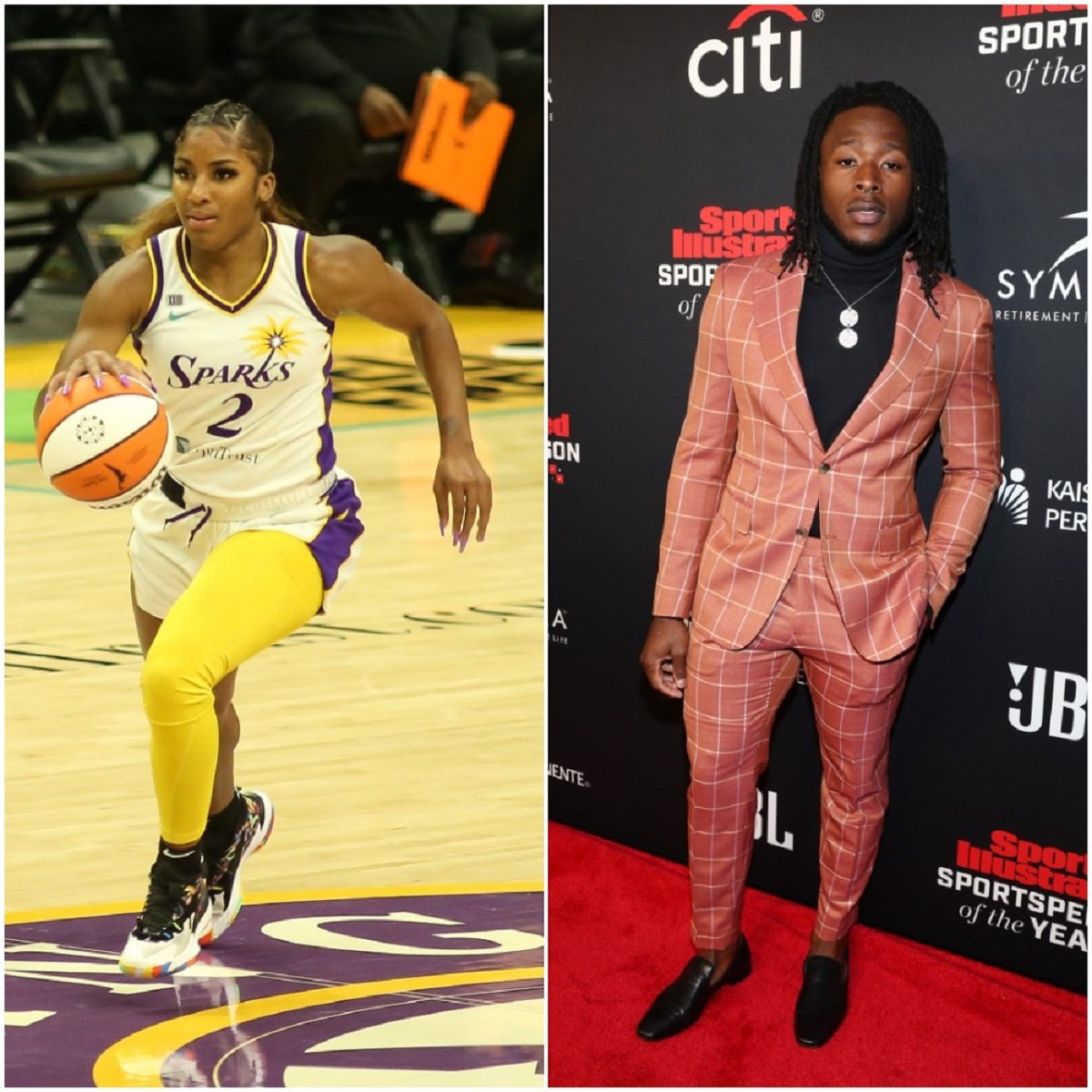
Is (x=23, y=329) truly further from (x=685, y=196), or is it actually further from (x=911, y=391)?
(x=911, y=391)

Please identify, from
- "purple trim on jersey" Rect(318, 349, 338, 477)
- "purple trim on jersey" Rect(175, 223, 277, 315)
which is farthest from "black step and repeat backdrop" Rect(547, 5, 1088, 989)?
"purple trim on jersey" Rect(175, 223, 277, 315)

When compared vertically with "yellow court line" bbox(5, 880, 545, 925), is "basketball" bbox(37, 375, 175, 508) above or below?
above

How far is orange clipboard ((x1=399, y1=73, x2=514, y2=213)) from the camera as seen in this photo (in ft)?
19.2

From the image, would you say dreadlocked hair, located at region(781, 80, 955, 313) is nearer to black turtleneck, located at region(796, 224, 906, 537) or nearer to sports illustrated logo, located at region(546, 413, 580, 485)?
black turtleneck, located at region(796, 224, 906, 537)

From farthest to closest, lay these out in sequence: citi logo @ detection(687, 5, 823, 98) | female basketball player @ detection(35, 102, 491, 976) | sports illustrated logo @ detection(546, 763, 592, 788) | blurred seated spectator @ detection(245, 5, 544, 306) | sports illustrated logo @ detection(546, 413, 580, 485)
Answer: blurred seated spectator @ detection(245, 5, 544, 306), sports illustrated logo @ detection(546, 763, 592, 788), sports illustrated logo @ detection(546, 413, 580, 485), citi logo @ detection(687, 5, 823, 98), female basketball player @ detection(35, 102, 491, 976)

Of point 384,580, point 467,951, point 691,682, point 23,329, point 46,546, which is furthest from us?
point 23,329

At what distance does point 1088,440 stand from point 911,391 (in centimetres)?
44

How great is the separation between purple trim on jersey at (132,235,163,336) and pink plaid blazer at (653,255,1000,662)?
100 centimetres

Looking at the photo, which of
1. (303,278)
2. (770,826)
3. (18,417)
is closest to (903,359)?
(303,278)

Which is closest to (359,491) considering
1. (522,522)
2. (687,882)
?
(522,522)

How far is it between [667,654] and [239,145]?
1.23m

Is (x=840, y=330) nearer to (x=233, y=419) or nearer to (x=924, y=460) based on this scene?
(x=924, y=460)

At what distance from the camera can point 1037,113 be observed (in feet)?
10.6

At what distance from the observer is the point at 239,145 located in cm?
317
